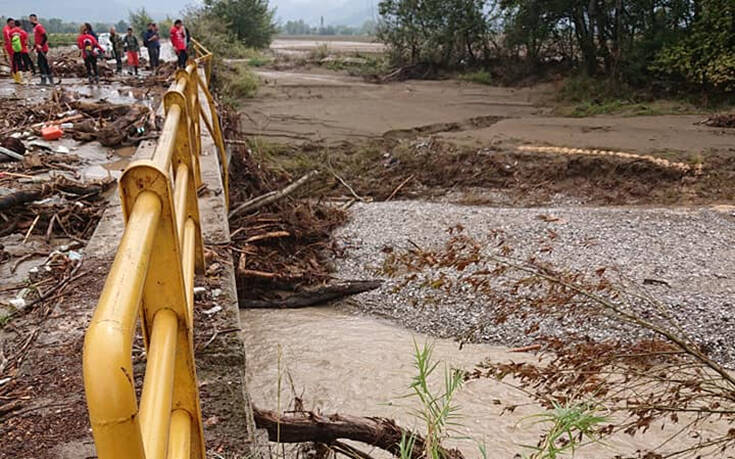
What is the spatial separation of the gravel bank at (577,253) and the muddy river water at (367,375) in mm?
430

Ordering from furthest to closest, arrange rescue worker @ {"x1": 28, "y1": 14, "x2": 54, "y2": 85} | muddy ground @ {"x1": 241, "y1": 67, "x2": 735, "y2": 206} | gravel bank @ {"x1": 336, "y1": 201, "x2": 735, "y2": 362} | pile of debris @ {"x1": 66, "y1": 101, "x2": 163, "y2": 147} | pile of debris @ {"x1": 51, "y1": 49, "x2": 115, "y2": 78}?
pile of debris @ {"x1": 51, "y1": 49, "x2": 115, "y2": 78} → rescue worker @ {"x1": 28, "y1": 14, "x2": 54, "y2": 85} → muddy ground @ {"x1": 241, "y1": 67, "x2": 735, "y2": 206} → pile of debris @ {"x1": 66, "y1": 101, "x2": 163, "y2": 147} → gravel bank @ {"x1": 336, "y1": 201, "x2": 735, "y2": 362}

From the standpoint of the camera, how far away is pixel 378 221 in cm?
935

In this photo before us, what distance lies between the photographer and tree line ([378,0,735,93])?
16031mm

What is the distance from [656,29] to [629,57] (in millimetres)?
1155

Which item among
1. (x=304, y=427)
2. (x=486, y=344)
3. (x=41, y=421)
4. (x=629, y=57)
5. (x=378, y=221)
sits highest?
(x=629, y=57)

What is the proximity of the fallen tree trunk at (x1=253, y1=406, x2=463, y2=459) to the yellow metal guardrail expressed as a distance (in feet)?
3.33

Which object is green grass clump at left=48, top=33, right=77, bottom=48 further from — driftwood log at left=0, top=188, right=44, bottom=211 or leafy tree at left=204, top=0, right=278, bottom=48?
driftwood log at left=0, top=188, right=44, bottom=211

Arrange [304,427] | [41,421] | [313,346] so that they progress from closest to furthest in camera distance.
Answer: [41,421]
[304,427]
[313,346]

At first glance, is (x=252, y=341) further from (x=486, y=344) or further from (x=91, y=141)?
(x=91, y=141)

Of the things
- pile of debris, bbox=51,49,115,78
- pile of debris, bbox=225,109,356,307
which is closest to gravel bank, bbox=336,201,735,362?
pile of debris, bbox=225,109,356,307

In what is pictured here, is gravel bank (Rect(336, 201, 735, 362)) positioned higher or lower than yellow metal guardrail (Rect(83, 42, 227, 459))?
lower

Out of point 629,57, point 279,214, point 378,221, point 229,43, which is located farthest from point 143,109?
point 229,43

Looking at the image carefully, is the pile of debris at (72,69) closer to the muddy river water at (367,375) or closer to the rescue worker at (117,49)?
the rescue worker at (117,49)

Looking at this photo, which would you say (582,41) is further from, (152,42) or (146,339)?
(146,339)
